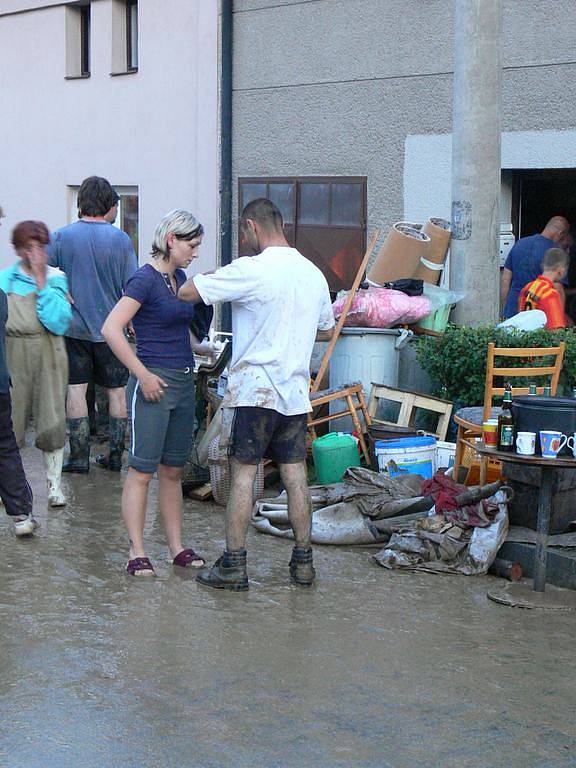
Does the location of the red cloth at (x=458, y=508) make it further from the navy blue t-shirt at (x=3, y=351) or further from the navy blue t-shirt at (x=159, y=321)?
the navy blue t-shirt at (x=3, y=351)

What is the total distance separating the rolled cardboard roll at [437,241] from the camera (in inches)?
363

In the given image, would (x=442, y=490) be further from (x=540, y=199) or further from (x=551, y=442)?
(x=540, y=199)

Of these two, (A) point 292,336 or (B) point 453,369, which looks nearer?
(A) point 292,336

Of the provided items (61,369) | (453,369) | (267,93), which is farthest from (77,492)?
(267,93)

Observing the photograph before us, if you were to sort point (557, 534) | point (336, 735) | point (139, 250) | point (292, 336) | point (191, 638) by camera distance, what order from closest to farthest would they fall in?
point (336, 735), point (191, 638), point (292, 336), point (557, 534), point (139, 250)

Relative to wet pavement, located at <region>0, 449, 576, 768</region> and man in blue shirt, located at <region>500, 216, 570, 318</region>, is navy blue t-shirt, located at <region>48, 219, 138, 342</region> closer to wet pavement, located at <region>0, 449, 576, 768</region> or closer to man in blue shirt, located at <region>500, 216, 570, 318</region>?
wet pavement, located at <region>0, 449, 576, 768</region>

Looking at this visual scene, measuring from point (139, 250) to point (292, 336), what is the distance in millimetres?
9467

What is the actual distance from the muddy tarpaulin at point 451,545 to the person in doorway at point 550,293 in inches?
94.5

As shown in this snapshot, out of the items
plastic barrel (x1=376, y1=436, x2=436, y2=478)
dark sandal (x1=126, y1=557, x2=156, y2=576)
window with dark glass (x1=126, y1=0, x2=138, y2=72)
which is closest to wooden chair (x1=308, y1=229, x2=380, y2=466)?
plastic barrel (x1=376, y1=436, x2=436, y2=478)

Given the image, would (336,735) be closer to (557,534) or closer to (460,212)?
(557,534)

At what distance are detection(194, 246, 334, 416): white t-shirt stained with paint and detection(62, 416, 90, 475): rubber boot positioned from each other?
281 cm

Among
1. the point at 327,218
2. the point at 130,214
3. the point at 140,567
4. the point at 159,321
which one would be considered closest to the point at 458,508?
the point at 140,567

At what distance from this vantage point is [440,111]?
11242 mm

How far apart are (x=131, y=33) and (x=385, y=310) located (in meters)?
7.79
